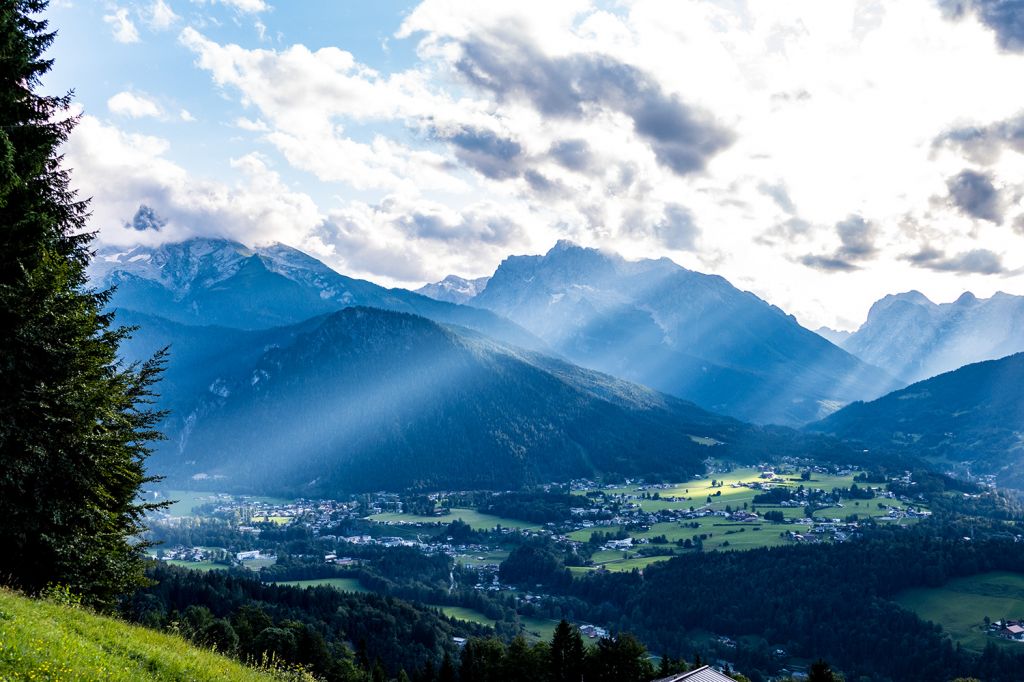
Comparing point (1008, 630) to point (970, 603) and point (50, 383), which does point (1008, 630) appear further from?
point (50, 383)

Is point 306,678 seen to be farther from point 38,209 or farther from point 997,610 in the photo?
point 997,610

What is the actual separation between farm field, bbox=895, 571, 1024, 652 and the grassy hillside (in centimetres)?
14930

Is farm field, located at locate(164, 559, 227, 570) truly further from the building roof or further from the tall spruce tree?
the tall spruce tree

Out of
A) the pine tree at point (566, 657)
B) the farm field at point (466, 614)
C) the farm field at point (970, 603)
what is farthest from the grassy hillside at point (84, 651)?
the farm field at point (970, 603)

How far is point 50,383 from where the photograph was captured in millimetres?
23172

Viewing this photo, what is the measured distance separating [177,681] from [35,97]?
23.9 meters

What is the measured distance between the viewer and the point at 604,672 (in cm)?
7406

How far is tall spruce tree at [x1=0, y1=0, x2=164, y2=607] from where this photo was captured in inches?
891

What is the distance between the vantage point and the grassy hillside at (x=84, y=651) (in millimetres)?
14531

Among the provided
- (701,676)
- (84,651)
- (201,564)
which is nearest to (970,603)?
(701,676)

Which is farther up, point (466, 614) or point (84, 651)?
point (84, 651)

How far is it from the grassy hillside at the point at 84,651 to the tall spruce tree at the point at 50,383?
521 centimetres

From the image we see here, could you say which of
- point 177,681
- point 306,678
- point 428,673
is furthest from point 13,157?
point 428,673

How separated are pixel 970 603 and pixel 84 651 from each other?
177145 millimetres
